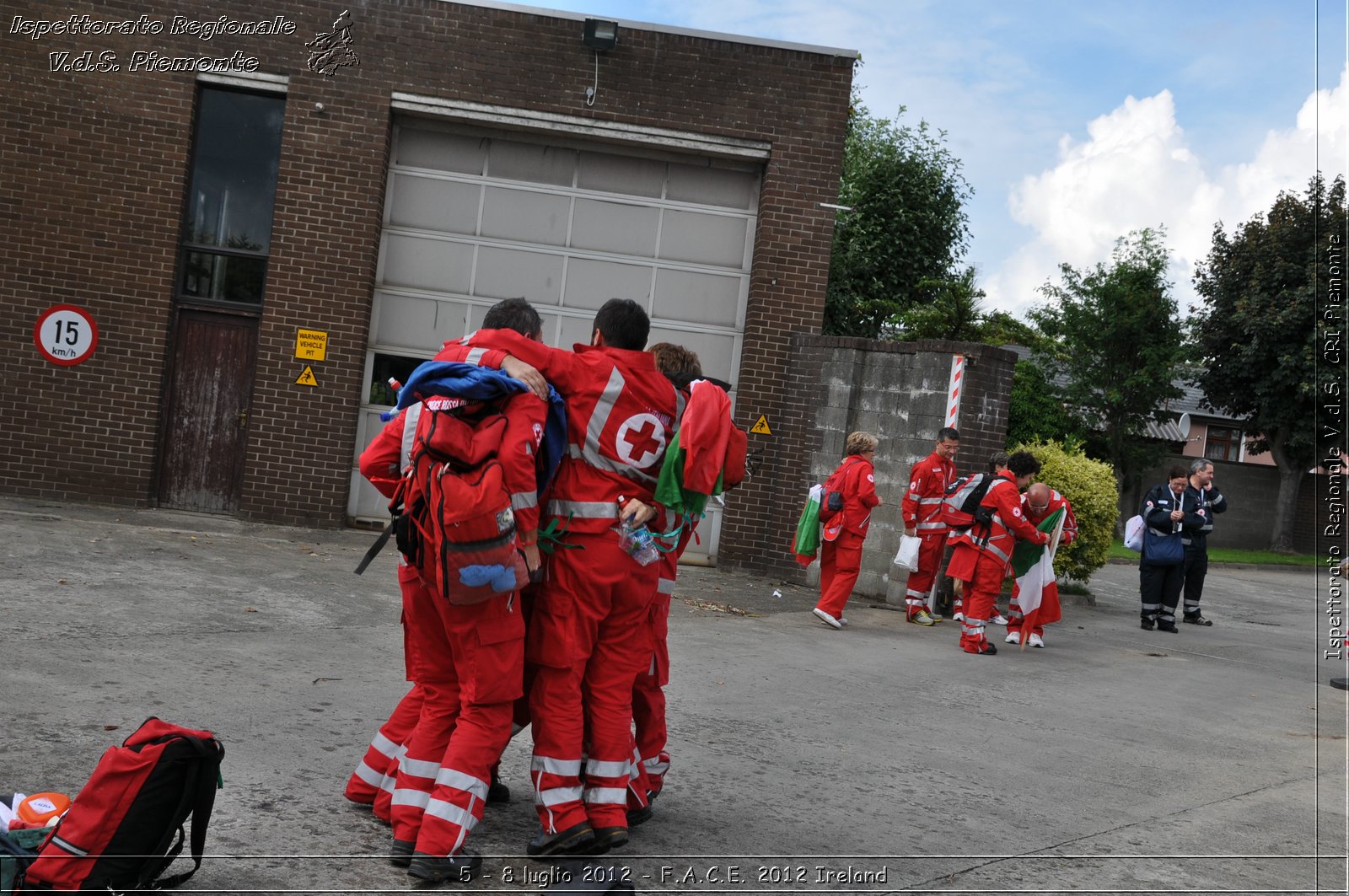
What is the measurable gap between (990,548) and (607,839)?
21.9ft

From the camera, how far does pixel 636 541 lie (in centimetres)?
443

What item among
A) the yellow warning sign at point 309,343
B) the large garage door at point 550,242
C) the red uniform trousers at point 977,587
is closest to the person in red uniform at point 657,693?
the red uniform trousers at point 977,587

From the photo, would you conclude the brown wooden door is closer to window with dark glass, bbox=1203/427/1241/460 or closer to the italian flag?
the italian flag

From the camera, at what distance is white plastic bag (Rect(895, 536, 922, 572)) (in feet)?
37.7

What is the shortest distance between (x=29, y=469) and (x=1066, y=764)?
1183 cm

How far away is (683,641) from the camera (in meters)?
9.03

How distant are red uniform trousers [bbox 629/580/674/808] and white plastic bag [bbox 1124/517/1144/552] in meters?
9.49

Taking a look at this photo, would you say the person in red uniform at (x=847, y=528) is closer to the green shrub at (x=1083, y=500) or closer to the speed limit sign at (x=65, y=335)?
the green shrub at (x=1083, y=500)

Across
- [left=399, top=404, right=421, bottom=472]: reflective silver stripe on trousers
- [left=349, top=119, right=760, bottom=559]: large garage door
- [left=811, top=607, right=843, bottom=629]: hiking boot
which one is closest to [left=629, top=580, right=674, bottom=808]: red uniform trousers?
[left=399, top=404, right=421, bottom=472]: reflective silver stripe on trousers

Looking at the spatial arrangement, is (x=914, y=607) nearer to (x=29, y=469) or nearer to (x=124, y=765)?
(x=124, y=765)

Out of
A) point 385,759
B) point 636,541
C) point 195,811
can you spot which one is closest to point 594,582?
point 636,541

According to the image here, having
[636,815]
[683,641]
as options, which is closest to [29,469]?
[683,641]

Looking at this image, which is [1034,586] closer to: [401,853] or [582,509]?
[582,509]

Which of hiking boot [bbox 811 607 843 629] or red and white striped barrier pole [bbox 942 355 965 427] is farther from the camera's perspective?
red and white striped barrier pole [bbox 942 355 965 427]
